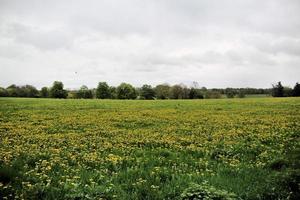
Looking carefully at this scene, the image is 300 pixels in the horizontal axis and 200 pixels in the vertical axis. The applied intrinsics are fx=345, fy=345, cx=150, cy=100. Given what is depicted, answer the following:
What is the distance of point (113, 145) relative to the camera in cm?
1498

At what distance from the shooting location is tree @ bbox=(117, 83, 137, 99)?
4660 inches

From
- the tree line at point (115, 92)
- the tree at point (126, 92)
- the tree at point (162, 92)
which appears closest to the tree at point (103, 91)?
the tree line at point (115, 92)

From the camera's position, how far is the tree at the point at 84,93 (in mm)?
120812

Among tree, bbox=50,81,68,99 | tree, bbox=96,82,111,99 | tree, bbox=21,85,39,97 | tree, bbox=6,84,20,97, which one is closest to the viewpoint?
tree, bbox=50,81,68,99

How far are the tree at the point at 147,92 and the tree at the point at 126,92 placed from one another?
3213 millimetres

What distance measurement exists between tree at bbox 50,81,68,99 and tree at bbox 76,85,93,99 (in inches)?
233

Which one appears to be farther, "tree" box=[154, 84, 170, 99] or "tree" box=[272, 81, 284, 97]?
"tree" box=[154, 84, 170, 99]

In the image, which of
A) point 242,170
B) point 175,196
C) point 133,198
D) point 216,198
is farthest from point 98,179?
point 242,170

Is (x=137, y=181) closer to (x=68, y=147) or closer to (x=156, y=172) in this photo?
(x=156, y=172)

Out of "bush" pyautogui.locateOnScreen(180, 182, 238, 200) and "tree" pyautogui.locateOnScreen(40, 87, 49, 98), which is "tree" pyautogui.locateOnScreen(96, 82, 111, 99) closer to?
"tree" pyautogui.locateOnScreen(40, 87, 49, 98)

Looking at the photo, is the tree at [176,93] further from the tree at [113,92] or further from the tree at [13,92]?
the tree at [13,92]

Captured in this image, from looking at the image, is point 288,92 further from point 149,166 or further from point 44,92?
point 149,166

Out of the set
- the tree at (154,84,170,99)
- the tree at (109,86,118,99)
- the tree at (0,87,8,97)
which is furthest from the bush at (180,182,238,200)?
the tree at (0,87,8,97)

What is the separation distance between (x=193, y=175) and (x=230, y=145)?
555cm
